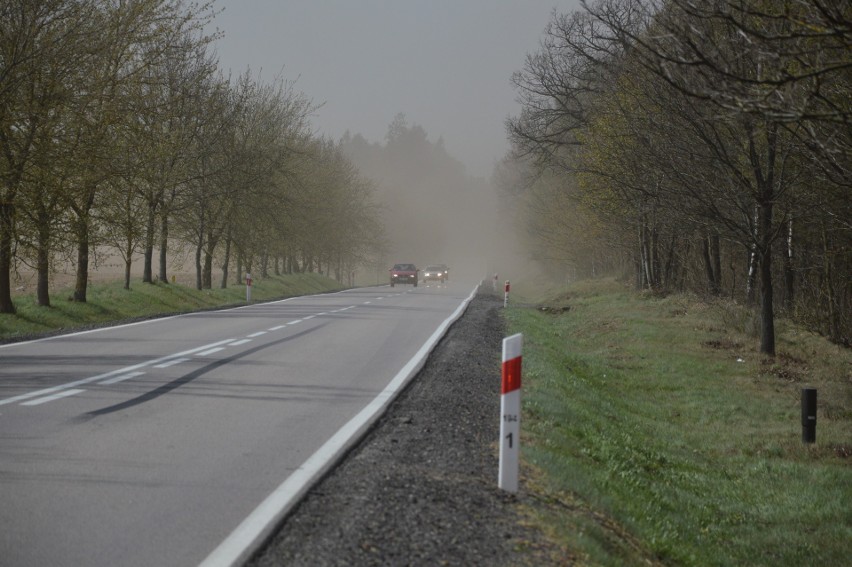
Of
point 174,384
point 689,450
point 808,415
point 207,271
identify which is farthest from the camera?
point 207,271

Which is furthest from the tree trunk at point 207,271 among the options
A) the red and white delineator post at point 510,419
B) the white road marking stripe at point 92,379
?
the red and white delineator post at point 510,419

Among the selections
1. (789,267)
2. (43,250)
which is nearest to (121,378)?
(43,250)

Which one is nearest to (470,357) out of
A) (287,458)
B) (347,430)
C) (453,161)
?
(347,430)

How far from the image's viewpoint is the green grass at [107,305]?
21.9m

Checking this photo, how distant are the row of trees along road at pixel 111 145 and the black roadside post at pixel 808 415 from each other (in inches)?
592

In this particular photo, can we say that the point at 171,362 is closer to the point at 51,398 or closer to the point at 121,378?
the point at 121,378

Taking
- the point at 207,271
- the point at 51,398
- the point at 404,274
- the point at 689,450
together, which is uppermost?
the point at 207,271

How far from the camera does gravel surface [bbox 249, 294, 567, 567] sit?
→ 4.68 metres

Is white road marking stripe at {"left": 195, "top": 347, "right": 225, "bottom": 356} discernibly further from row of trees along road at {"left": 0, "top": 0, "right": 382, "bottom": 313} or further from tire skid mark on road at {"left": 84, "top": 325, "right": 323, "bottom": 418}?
row of trees along road at {"left": 0, "top": 0, "right": 382, "bottom": 313}

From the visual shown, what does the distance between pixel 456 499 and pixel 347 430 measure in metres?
2.42

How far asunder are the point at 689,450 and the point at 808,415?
159 centimetres

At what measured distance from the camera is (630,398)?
15570mm

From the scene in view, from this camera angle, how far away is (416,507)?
555cm

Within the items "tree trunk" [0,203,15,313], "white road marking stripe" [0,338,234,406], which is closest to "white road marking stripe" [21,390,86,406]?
"white road marking stripe" [0,338,234,406]
